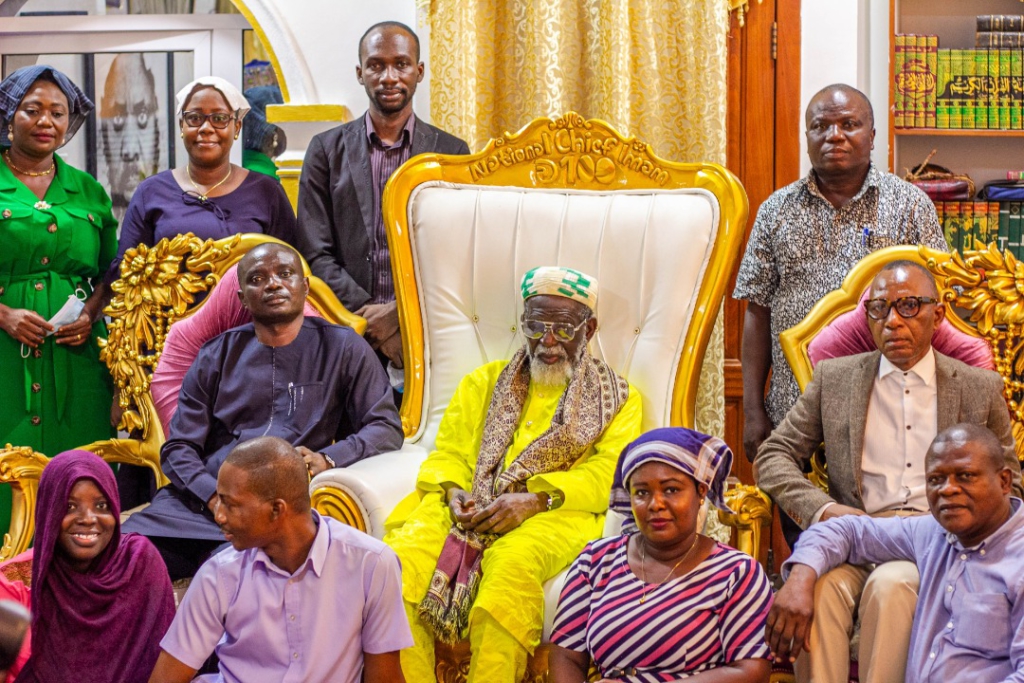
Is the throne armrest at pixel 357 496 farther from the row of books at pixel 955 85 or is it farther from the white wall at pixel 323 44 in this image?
the row of books at pixel 955 85

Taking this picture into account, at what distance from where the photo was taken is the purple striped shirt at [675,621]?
2449 millimetres

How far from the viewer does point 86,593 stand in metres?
2.72

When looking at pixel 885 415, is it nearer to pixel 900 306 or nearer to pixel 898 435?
pixel 898 435

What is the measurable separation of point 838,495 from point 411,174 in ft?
5.30

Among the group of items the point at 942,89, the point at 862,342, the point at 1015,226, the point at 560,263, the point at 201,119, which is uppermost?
the point at 942,89

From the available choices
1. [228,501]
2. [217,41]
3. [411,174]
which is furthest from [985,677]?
[217,41]

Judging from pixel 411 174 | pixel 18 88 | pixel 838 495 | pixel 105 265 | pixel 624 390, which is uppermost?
→ pixel 18 88

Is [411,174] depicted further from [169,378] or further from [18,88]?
[18,88]

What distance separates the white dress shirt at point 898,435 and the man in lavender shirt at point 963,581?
37 centimetres

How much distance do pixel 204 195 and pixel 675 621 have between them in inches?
91.9

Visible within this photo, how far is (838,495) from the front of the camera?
120 inches

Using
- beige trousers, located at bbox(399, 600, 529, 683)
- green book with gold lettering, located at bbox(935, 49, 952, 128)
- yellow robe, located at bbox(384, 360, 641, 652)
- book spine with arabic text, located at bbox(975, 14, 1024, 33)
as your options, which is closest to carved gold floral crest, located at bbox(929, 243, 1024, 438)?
yellow robe, located at bbox(384, 360, 641, 652)

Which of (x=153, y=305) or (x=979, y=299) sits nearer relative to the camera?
(x=979, y=299)

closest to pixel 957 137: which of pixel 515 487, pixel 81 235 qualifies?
pixel 515 487
